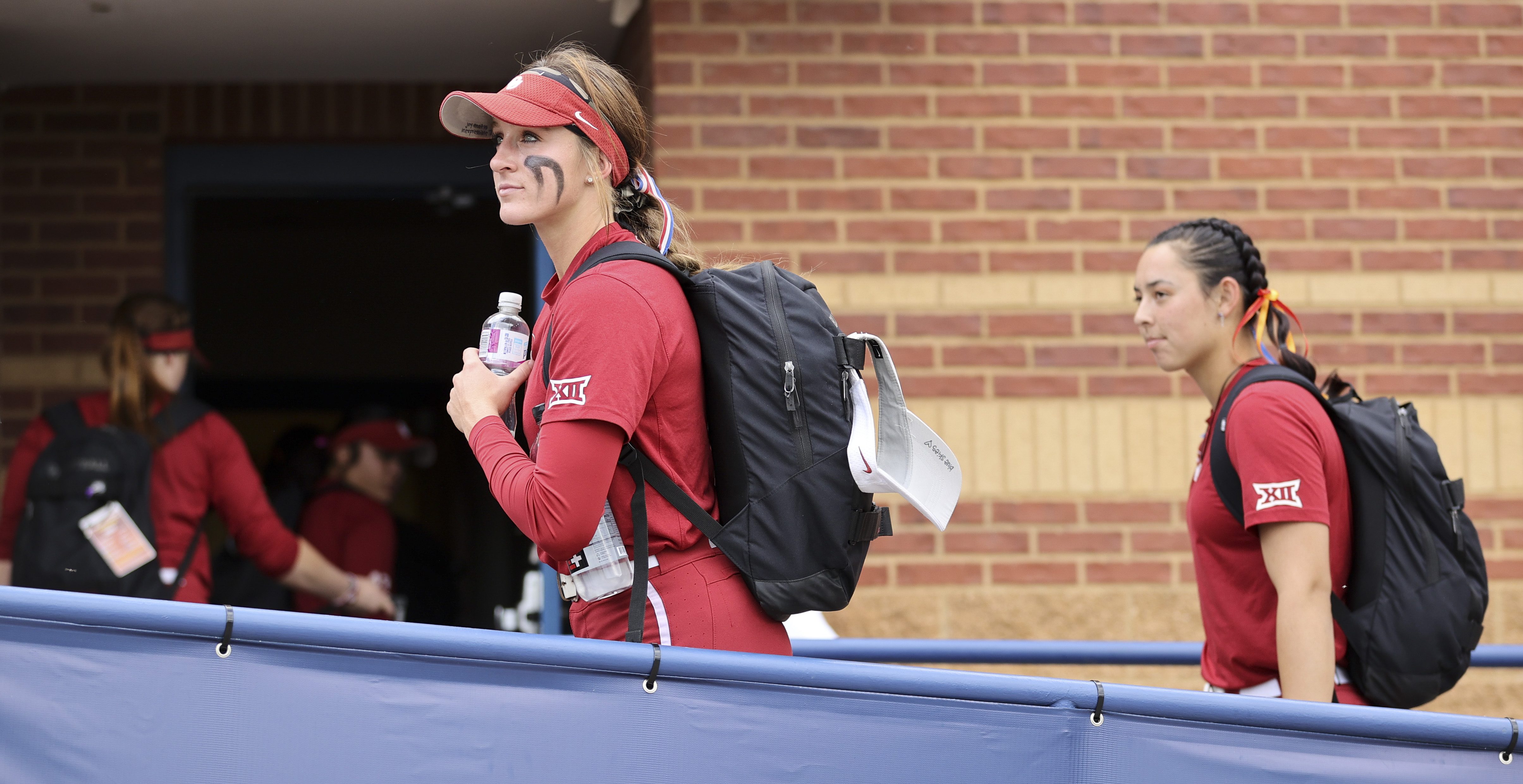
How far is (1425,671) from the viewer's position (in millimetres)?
2838

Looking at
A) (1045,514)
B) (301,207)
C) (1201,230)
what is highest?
(301,207)

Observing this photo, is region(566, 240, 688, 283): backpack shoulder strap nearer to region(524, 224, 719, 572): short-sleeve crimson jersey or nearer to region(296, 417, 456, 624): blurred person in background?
region(524, 224, 719, 572): short-sleeve crimson jersey

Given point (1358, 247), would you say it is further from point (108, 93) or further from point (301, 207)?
point (301, 207)

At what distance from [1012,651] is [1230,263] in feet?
3.77

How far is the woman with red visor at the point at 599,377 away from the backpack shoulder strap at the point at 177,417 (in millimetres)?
2990

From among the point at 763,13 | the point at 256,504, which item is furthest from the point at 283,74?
the point at 763,13

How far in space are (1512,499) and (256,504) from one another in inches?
179

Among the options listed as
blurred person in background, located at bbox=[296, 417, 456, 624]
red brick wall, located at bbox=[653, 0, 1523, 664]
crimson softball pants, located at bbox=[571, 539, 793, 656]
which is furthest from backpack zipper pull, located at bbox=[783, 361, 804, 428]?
blurred person in background, located at bbox=[296, 417, 456, 624]

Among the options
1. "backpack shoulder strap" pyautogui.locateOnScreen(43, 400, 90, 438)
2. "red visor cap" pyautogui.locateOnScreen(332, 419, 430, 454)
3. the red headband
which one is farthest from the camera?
"red visor cap" pyautogui.locateOnScreen(332, 419, 430, 454)

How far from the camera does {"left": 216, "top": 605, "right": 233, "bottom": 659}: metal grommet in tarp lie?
2.04 metres

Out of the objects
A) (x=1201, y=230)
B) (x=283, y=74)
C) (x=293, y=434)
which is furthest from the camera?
(x=293, y=434)

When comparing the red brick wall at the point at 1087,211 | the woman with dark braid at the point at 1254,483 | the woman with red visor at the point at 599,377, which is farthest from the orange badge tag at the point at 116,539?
the woman with dark braid at the point at 1254,483

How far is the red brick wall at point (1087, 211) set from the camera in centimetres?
493

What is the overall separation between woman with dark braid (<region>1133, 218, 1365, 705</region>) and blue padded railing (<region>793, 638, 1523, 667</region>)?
60cm
